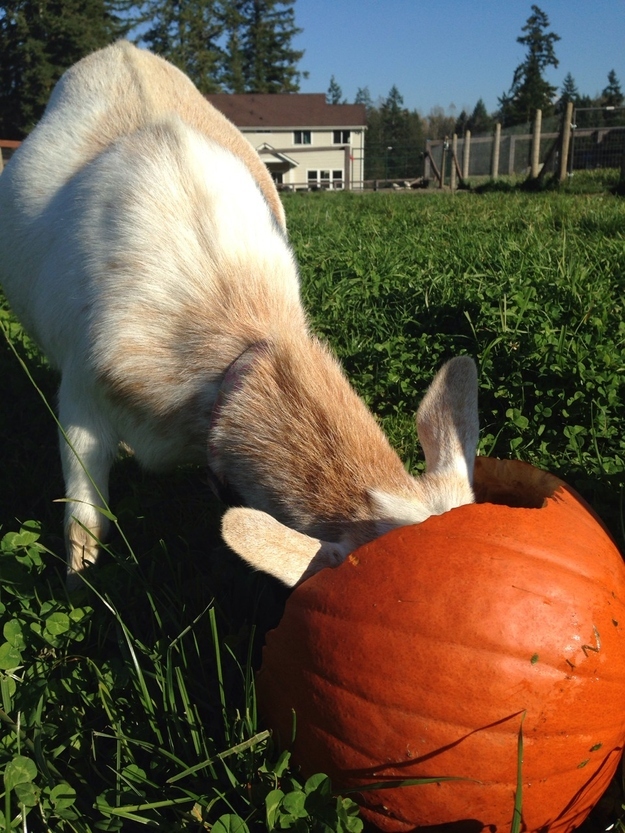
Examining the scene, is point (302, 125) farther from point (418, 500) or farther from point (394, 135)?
point (418, 500)

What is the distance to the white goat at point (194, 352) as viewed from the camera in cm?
194

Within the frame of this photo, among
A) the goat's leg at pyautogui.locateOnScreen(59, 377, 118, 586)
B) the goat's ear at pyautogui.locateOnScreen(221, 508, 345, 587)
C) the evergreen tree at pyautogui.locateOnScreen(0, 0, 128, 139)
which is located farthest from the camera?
the evergreen tree at pyautogui.locateOnScreen(0, 0, 128, 139)

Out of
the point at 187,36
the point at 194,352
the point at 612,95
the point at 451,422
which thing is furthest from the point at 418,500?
the point at 612,95

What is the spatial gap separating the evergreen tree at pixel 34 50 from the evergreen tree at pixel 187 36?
35.9 feet

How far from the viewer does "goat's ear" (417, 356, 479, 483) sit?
195 cm

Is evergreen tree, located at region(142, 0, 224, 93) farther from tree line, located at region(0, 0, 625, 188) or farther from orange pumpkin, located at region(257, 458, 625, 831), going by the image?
orange pumpkin, located at region(257, 458, 625, 831)

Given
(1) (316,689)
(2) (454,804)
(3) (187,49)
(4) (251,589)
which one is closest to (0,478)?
(4) (251,589)

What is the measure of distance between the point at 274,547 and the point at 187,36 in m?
65.0

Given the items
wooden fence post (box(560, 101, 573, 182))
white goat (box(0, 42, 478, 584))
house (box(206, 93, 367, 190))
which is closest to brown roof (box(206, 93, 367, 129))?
house (box(206, 93, 367, 190))

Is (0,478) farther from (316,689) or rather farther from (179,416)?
(316,689)

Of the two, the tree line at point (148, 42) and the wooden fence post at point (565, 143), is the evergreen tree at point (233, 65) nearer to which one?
the tree line at point (148, 42)

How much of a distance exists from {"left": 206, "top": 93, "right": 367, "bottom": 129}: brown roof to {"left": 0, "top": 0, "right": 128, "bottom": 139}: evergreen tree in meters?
16.3

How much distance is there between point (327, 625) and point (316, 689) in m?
0.14

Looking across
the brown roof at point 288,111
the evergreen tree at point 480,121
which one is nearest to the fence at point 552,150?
the brown roof at point 288,111
